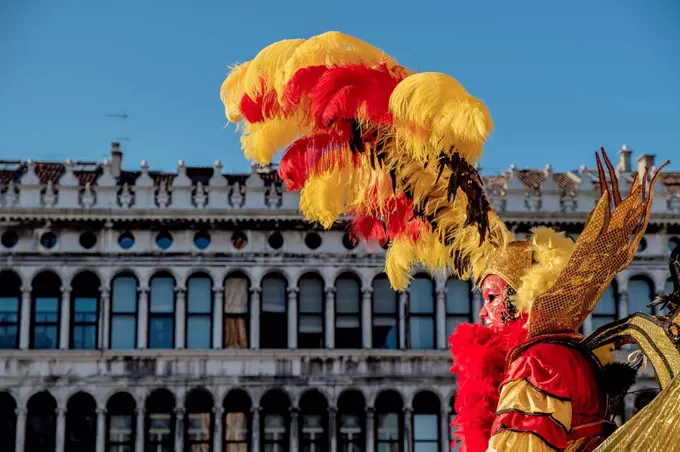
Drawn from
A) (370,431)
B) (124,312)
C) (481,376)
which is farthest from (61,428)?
(481,376)

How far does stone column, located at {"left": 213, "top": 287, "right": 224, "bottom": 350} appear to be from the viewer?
29.8 metres

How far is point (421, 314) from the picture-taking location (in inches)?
1204

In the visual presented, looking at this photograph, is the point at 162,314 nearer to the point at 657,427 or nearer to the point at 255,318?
the point at 255,318

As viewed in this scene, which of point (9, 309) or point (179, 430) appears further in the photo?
point (9, 309)

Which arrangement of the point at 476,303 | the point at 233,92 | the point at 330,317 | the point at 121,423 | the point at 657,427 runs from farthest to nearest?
the point at 476,303, the point at 330,317, the point at 121,423, the point at 233,92, the point at 657,427

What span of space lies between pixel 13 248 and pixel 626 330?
81.2 feet

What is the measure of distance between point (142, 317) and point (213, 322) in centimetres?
153

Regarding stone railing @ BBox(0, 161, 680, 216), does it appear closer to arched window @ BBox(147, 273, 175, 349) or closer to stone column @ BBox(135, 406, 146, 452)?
arched window @ BBox(147, 273, 175, 349)

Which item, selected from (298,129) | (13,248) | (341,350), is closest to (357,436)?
(341,350)

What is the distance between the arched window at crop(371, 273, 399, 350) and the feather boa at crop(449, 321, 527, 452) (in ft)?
74.3

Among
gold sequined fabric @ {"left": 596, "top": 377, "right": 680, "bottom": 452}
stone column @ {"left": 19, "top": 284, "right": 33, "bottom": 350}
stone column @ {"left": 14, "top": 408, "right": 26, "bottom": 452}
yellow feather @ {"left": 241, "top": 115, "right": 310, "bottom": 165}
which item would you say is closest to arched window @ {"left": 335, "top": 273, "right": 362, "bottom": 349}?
stone column @ {"left": 19, "top": 284, "right": 33, "bottom": 350}

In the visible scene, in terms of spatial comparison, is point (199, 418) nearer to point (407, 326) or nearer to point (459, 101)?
point (407, 326)

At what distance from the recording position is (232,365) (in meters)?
29.7

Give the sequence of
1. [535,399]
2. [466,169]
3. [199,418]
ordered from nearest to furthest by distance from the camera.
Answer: [535,399], [466,169], [199,418]
